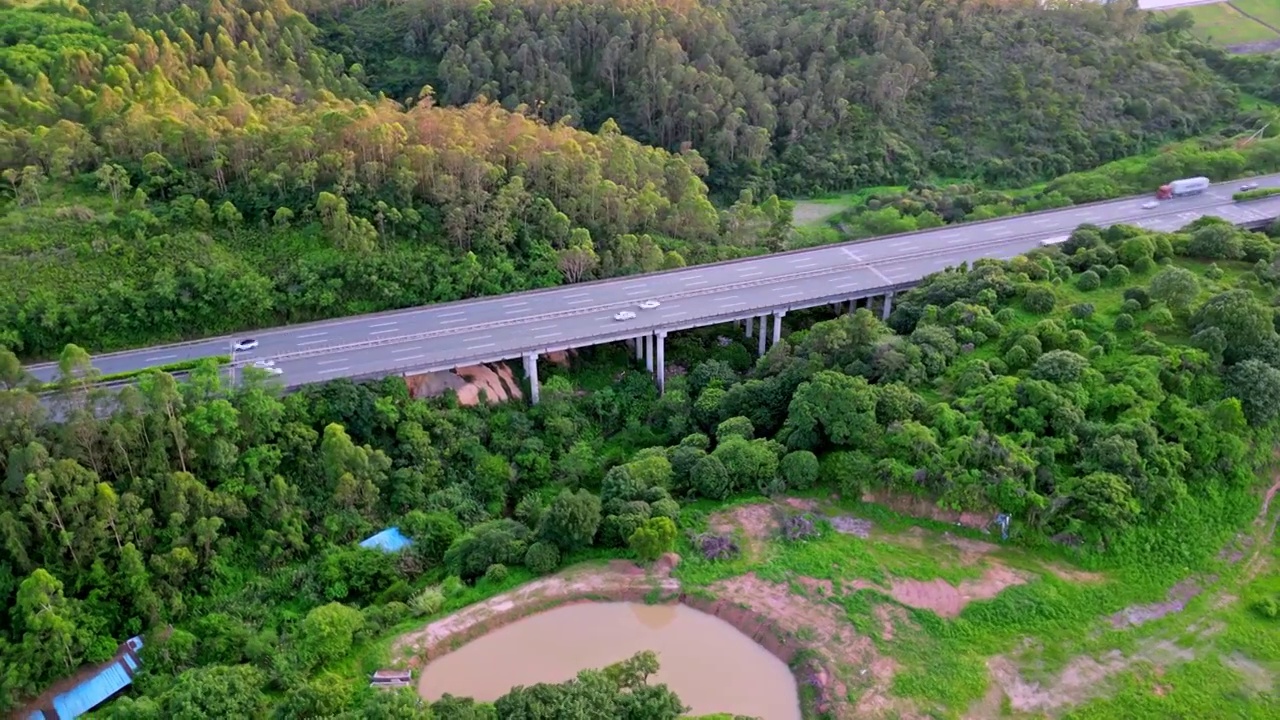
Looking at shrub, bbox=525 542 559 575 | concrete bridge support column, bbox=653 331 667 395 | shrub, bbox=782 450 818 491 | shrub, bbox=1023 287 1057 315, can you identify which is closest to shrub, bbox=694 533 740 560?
shrub, bbox=782 450 818 491

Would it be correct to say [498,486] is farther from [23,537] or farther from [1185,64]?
[1185,64]

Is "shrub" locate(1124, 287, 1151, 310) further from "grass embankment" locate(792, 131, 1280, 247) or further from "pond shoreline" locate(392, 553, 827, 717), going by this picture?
"pond shoreline" locate(392, 553, 827, 717)

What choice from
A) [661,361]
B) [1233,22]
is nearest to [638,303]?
[661,361]

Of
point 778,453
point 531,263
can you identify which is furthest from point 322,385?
point 778,453

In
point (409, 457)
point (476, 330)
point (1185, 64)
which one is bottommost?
point (409, 457)

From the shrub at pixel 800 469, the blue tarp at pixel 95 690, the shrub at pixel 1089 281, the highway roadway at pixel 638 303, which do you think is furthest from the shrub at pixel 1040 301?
the blue tarp at pixel 95 690

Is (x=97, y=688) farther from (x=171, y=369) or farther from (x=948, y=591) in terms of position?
(x=948, y=591)
